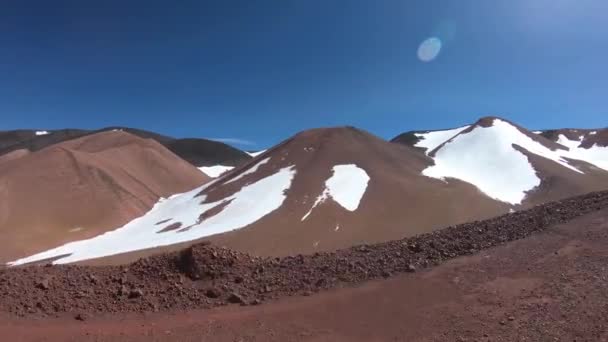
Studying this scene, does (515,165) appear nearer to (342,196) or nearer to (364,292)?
(342,196)

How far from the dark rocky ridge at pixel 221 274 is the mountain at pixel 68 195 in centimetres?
5060

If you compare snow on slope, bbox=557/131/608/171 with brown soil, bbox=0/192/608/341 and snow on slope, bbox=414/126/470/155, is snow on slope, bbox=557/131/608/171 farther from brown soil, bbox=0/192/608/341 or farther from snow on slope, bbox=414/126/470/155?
brown soil, bbox=0/192/608/341

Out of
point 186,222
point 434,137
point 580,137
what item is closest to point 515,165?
point 434,137

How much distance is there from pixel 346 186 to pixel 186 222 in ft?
79.5

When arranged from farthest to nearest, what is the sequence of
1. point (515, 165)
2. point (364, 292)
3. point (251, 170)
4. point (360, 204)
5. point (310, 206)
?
point (515, 165) < point (251, 170) < point (360, 204) < point (310, 206) < point (364, 292)

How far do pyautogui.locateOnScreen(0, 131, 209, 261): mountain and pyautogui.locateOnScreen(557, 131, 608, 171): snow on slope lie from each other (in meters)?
92.5

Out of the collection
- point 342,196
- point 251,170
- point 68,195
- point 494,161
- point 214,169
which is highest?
point 214,169

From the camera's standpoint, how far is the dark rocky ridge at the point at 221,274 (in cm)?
1182

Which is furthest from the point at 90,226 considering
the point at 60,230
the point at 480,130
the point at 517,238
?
the point at 480,130

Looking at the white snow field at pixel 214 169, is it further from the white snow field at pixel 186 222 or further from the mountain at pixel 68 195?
the white snow field at pixel 186 222

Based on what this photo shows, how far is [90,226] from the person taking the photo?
68938 millimetres

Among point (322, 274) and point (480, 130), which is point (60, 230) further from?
point (480, 130)

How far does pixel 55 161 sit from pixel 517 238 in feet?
294

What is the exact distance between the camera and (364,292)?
12.2 metres
